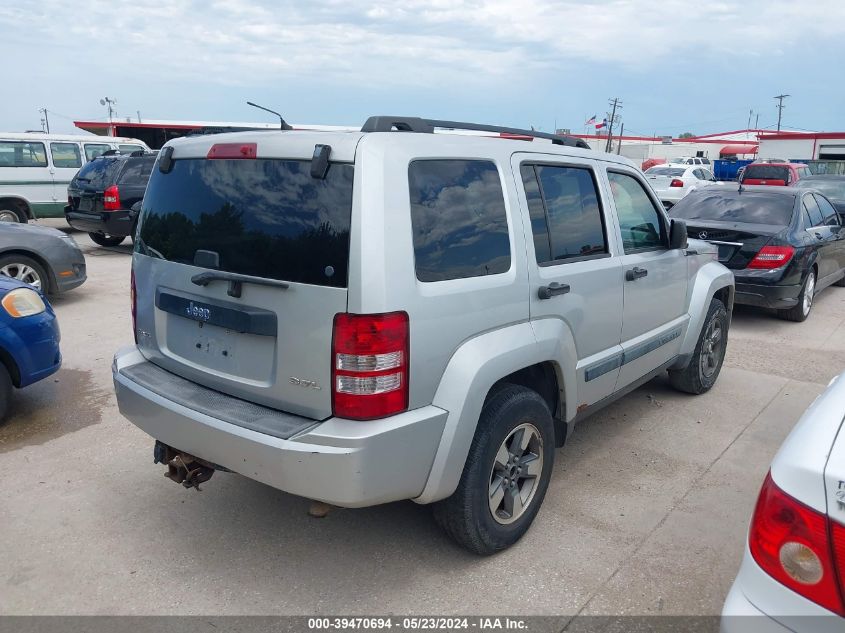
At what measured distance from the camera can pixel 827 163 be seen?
2614cm

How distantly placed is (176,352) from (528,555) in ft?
6.45

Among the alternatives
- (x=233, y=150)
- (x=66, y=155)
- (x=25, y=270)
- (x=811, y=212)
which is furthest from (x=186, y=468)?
(x=66, y=155)

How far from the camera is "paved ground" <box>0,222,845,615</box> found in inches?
113

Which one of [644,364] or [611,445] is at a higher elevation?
[644,364]

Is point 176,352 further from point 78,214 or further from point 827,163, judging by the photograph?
point 827,163

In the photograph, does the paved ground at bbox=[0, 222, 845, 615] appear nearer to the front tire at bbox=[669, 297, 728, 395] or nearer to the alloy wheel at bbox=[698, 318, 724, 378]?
the front tire at bbox=[669, 297, 728, 395]

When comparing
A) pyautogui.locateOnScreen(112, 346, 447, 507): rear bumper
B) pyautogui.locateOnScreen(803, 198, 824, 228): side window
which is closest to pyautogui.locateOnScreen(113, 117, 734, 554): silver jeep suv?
pyautogui.locateOnScreen(112, 346, 447, 507): rear bumper

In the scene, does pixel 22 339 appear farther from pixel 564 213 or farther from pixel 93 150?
pixel 93 150

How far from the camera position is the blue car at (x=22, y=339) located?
441 cm

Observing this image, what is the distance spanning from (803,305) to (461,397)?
6.98m

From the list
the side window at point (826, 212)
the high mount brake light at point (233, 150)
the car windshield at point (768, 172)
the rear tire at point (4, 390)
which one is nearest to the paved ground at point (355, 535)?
the rear tire at point (4, 390)

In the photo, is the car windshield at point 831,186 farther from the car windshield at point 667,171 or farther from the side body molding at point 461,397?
A: the side body molding at point 461,397

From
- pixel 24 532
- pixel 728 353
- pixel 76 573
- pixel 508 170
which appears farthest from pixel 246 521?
pixel 728 353

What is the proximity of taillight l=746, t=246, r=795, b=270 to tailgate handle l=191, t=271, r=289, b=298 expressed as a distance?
21.6 feet
